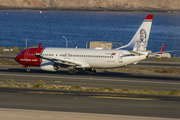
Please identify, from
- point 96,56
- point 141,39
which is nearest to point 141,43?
point 141,39

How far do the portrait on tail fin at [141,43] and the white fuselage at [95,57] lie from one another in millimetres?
1809

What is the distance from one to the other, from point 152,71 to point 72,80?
18631 mm

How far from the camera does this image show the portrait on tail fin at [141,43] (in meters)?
46.4

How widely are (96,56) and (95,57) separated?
21 centimetres

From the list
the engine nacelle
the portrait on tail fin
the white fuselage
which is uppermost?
the portrait on tail fin

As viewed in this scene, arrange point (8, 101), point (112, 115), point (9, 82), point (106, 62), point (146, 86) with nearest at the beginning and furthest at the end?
point (112, 115)
point (8, 101)
point (9, 82)
point (146, 86)
point (106, 62)

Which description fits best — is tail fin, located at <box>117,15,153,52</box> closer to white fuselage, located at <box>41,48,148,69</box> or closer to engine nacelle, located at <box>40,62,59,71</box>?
white fuselage, located at <box>41,48,148,69</box>

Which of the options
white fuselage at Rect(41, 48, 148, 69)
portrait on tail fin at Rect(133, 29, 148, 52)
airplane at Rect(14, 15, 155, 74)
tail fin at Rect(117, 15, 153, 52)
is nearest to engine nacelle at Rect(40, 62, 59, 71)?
airplane at Rect(14, 15, 155, 74)

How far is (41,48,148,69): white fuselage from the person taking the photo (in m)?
45.4

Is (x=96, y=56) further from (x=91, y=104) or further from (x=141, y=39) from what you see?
(x=91, y=104)

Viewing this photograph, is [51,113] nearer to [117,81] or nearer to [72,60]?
[117,81]

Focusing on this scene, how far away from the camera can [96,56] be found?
153 feet

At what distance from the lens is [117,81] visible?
136 ft

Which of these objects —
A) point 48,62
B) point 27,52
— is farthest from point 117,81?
point 27,52
